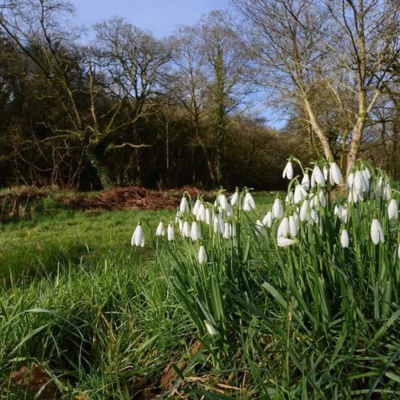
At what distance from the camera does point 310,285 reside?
71.7 inches

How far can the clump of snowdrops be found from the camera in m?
1.66

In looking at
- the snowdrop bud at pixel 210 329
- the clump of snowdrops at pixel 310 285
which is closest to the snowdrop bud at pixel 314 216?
the clump of snowdrops at pixel 310 285

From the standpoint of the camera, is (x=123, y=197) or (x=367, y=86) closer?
(x=123, y=197)

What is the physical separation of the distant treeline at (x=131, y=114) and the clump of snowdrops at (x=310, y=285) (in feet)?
41.1

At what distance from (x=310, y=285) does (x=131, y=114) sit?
1849 centimetres

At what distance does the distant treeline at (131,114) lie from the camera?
16078 millimetres

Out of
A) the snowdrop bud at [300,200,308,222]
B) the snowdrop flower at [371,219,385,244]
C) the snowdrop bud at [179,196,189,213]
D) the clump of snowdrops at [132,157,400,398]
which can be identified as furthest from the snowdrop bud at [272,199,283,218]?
the snowdrop bud at [179,196,189,213]

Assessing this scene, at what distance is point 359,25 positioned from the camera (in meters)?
14.4

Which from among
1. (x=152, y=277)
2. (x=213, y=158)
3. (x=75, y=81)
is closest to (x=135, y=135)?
(x=75, y=81)

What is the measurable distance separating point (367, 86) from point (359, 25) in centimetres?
220

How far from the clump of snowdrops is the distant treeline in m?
12.5

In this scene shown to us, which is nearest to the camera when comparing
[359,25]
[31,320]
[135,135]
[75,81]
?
[31,320]

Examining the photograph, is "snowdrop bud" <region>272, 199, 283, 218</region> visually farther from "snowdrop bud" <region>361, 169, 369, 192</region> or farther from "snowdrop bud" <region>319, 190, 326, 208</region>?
"snowdrop bud" <region>361, 169, 369, 192</region>

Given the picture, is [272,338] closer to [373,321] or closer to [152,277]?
[373,321]
